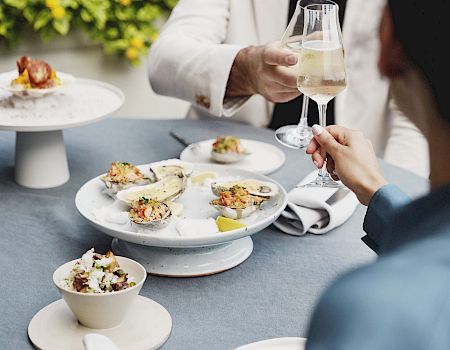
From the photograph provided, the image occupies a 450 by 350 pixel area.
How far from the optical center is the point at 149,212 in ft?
4.32

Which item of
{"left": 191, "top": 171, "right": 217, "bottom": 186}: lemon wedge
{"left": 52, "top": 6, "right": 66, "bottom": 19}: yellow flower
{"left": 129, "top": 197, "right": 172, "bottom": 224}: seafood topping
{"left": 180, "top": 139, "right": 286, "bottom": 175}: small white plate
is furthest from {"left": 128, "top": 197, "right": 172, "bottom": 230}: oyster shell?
{"left": 52, "top": 6, "right": 66, "bottom": 19}: yellow flower

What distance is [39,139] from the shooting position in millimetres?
1709

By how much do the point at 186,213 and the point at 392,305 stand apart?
85cm

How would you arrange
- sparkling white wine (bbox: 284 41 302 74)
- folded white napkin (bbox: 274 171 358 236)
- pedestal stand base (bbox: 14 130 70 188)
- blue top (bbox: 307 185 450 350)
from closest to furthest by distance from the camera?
blue top (bbox: 307 185 450 350) → folded white napkin (bbox: 274 171 358 236) → sparkling white wine (bbox: 284 41 302 74) → pedestal stand base (bbox: 14 130 70 188)

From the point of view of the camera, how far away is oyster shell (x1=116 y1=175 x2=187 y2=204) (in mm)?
1422

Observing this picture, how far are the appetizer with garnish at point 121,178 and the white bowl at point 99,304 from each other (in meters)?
0.34

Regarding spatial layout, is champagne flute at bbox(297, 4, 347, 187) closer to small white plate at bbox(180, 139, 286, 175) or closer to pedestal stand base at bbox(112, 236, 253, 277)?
pedestal stand base at bbox(112, 236, 253, 277)

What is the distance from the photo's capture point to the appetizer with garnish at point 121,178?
1.46 m

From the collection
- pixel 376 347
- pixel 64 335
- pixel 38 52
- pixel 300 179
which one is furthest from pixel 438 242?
pixel 38 52

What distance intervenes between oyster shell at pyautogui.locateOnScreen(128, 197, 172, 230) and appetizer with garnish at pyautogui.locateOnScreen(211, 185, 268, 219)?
10 centimetres

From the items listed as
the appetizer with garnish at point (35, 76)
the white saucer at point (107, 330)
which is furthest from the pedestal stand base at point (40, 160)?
the white saucer at point (107, 330)

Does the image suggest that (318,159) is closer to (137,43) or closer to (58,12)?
(58,12)

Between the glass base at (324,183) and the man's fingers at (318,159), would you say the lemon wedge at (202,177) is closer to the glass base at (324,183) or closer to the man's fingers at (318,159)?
the glass base at (324,183)

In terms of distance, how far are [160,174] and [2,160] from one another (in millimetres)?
500
